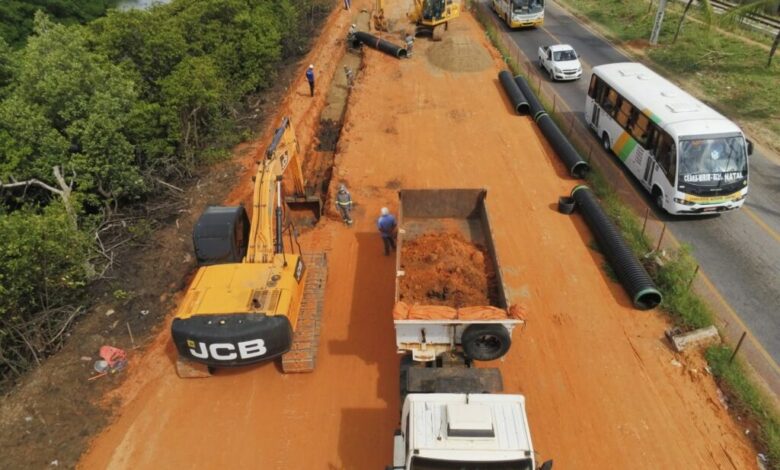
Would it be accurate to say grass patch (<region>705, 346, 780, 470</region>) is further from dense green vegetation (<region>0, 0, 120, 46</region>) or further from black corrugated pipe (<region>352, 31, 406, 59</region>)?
dense green vegetation (<region>0, 0, 120, 46</region>)

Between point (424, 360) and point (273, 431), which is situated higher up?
point (424, 360)

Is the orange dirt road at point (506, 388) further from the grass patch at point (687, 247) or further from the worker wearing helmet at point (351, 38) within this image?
the worker wearing helmet at point (351, 38)

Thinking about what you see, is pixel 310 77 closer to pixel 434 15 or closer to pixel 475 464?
pixel 434 15

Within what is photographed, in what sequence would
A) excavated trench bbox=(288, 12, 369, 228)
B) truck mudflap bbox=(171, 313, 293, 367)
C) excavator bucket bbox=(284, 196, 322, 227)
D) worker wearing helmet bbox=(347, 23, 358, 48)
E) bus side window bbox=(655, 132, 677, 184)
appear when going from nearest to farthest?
1. truck mudflap bbox=(171, 313, 293, 367)
2. bus side window bbox=(655, 132, 677, 184)
3. excavator bucket bbox=(284, 196, 322, 227)
4. excavated trench bbox=(288, 12, 369, 228)
5. worker wearing helmet bbox=(347, 23, 358, 48)

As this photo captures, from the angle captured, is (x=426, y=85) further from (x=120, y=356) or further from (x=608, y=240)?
(x=120, y=356)

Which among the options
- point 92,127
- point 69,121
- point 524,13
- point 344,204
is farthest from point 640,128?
point 524,13

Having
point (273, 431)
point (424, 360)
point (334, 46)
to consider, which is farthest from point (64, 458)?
point (334, 46)

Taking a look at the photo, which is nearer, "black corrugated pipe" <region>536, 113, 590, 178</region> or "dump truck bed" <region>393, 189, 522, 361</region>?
"dump truck bed" <region>393, 189, 522, 361</region>

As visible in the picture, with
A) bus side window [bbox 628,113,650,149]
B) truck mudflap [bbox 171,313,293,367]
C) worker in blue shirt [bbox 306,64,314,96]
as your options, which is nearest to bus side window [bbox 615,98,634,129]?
bus side window [bbox 628,113,650,149]
